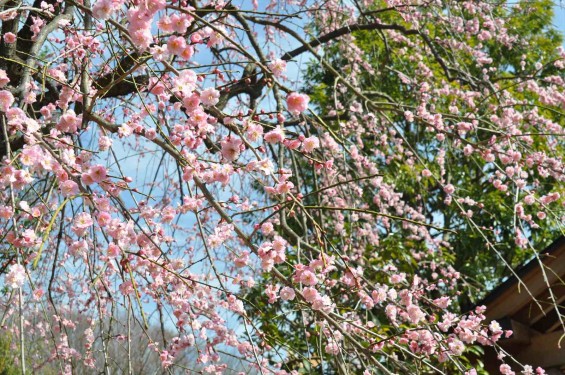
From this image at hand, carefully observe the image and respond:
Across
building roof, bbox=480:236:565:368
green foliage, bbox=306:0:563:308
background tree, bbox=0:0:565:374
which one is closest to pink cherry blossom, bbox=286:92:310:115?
background tree, bbox=0:0:565:374

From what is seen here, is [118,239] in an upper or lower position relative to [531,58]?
lower

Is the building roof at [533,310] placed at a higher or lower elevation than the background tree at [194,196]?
lower

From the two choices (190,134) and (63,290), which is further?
(63,290)

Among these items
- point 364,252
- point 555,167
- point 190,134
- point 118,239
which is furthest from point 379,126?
point 118,239

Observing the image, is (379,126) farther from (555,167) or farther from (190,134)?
(190,134)

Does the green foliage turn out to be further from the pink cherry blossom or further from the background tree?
the pink cherry blossom

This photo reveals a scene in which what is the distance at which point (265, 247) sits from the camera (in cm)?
183

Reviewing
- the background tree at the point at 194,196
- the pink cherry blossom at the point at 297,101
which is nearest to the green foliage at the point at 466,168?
the background tree at the point at 194,196

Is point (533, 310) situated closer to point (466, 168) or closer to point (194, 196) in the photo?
point (194, 196)

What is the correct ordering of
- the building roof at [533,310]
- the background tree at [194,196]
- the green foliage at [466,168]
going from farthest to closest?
the green foliage at [466,168], the building roof at [533,310], the background tree at [194,196]

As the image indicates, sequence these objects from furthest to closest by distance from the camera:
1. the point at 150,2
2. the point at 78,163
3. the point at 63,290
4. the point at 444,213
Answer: the point at 444,213 < the point at 63,290 < the point at 78,163 < the point at 150,2

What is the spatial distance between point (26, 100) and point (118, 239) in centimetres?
67

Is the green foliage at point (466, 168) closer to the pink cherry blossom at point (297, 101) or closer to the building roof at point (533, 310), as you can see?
the building roof at point (533, 310)

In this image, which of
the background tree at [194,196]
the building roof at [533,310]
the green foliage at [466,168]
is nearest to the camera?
the background tree at [194,196]
